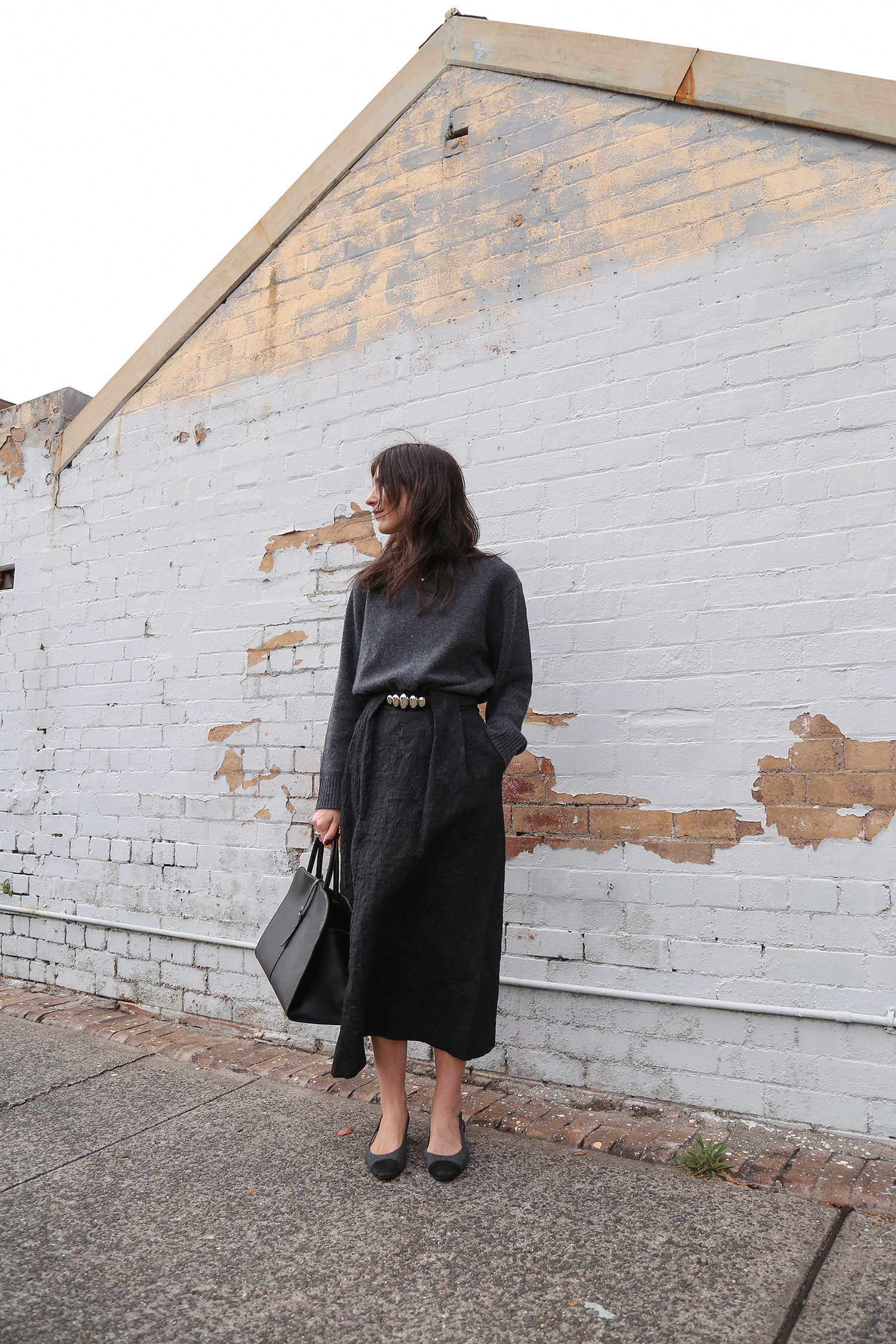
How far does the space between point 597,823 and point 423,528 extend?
1.06 meters

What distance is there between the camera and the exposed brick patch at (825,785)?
2.33m

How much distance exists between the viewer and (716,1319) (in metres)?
1.58

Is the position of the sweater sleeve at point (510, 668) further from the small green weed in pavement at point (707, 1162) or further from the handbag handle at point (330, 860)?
the small green weed in pavement at point (707, 1162)

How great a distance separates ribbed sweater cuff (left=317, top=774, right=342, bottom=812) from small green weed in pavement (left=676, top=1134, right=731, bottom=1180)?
48.8 inches

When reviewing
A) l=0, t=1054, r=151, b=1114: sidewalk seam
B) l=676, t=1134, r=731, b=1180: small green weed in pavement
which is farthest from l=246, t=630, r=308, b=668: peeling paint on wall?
l=676, t=1134, r=731, b=1180: small green weed in pavement

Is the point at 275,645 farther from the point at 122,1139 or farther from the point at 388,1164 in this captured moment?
the point at 388,1164

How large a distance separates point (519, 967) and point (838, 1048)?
3.07 feet

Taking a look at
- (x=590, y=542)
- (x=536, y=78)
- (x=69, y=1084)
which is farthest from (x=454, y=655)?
(x=536, y=78)

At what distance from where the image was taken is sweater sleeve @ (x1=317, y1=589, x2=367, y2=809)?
2.39 meters

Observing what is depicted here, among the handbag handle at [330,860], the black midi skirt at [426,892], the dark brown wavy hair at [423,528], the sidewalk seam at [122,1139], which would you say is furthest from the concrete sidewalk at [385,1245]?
the dark brown wavy hair at [423,528]

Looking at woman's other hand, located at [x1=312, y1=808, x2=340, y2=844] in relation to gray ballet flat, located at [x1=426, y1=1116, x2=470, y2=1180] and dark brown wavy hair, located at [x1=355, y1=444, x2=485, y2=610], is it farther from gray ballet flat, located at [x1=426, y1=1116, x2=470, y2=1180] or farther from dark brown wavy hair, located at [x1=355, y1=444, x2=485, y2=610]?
gray ballet flat, located at [x1=426, y1=1116, x2=470, y2=1180]

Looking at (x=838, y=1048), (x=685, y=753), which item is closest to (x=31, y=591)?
(x=685, y=753)

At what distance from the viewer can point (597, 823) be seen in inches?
106

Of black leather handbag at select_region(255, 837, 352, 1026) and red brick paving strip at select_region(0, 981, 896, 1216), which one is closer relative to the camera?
red brick paving strip at select_region(0, 981, 896, 1216)
